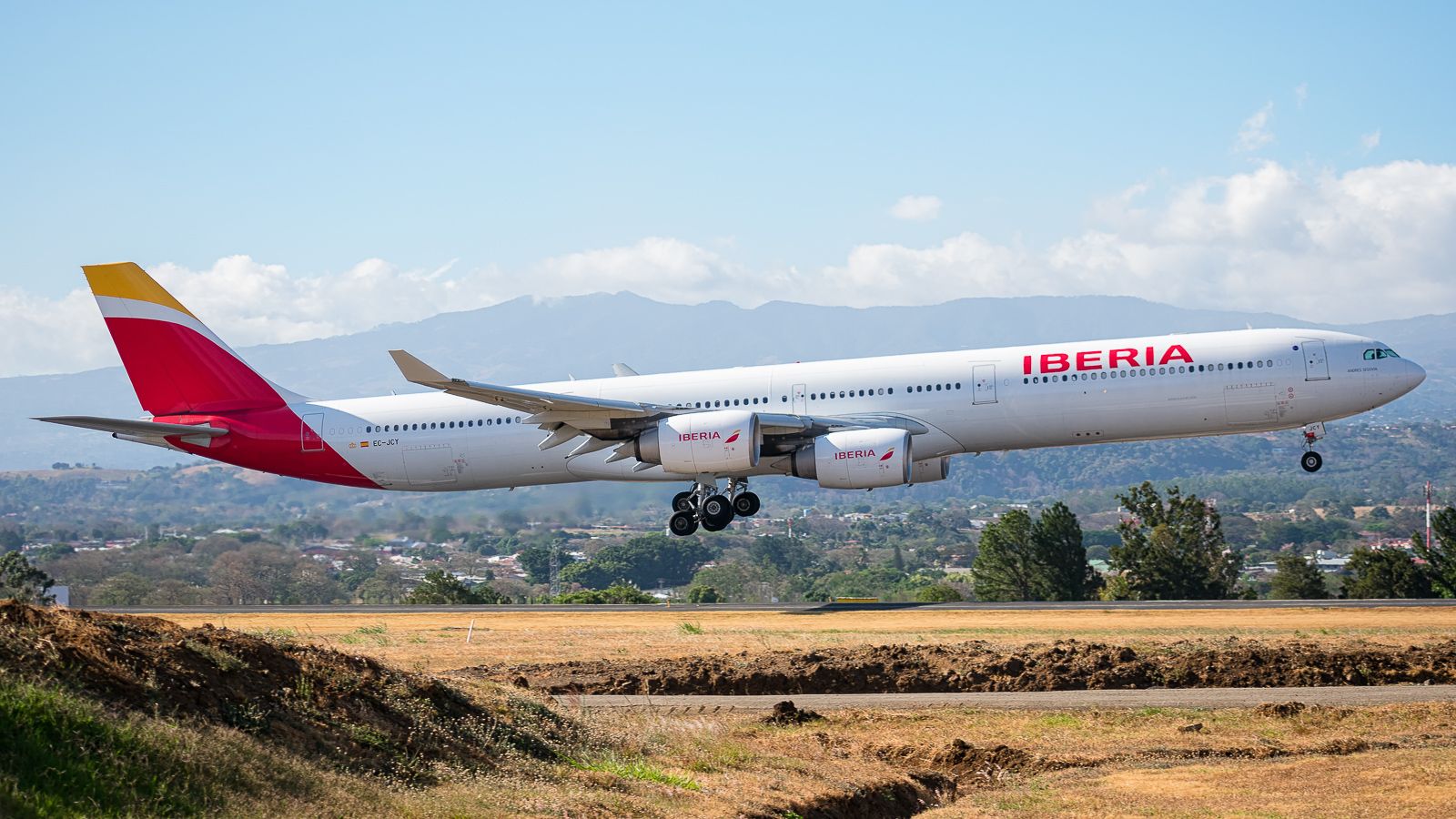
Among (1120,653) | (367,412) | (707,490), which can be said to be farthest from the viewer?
(367,412)

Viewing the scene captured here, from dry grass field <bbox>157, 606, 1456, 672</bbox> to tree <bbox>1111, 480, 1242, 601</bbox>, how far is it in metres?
23.8

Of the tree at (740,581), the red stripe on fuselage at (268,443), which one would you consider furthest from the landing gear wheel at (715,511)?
the tree at (740,581)

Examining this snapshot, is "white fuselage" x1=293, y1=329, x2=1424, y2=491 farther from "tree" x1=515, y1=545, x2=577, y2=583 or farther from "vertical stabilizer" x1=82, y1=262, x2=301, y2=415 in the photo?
"tree" x1=515, y1=545, x2=577, y2=583

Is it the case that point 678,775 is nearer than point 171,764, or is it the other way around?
point 171,764

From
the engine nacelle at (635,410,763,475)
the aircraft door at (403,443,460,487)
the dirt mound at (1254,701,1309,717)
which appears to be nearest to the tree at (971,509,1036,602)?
the engine nacelle at (635,410,763,475)

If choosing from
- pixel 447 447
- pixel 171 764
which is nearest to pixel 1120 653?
pixel 171 764

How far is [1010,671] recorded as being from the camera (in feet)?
78.9

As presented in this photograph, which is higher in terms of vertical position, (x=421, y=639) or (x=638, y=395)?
(x=638, y=395)

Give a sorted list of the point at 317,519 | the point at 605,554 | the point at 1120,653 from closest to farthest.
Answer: the point at 1120,653 → the point at 317,519 → the point at 605,554

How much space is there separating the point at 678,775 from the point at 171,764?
584 cm

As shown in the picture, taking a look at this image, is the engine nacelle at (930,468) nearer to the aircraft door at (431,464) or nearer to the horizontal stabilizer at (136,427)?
the aircraft door at (431,464)

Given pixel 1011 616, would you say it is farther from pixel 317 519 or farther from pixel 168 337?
pixel 317 519

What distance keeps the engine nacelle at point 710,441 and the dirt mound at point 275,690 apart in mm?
19969

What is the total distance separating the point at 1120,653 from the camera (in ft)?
81.3
